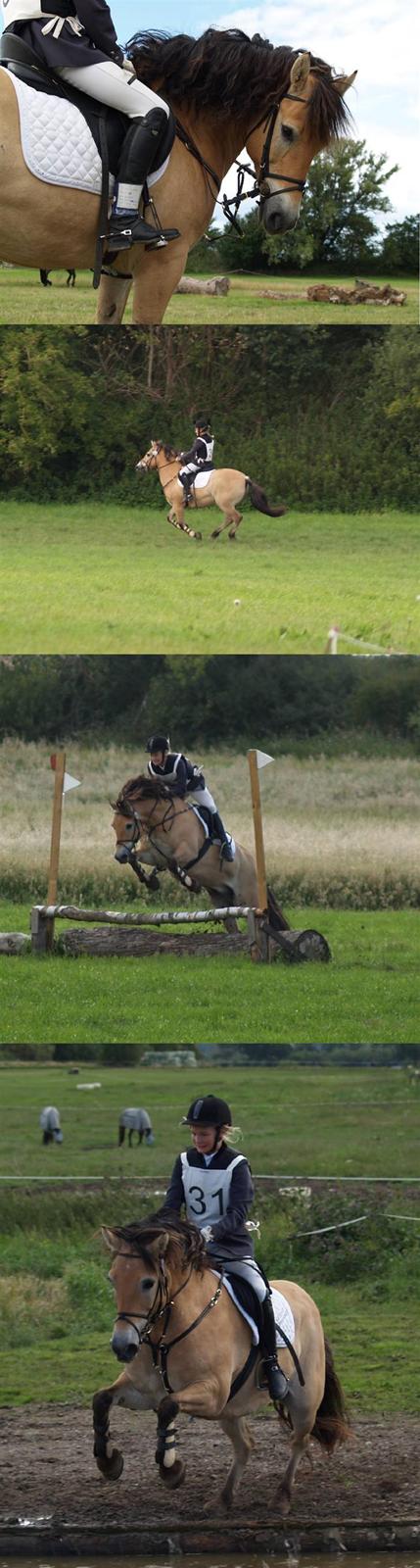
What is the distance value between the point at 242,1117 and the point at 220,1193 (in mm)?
5155

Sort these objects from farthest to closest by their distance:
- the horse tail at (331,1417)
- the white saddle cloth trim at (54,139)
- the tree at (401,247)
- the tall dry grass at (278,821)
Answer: the tree at (401,247) < the tall dry grass at (278,821) < the white saddle cloth trim at (54,139) < the horse tail at (331,1417)

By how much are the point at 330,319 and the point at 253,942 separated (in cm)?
504

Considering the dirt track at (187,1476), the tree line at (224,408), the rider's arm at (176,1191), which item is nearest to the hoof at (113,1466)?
the dirt track at (187,1476)

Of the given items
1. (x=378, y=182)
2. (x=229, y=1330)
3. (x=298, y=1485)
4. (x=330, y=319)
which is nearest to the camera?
(x=229, y=1330)

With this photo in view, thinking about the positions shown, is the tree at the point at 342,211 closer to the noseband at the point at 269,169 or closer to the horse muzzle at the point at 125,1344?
the noseband at the point at 269,169

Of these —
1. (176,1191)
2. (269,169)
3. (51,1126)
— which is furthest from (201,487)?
(176,1191)

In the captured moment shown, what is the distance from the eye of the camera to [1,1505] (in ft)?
26.1

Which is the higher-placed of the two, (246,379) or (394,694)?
(246,379)

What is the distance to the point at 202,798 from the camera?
12.4m

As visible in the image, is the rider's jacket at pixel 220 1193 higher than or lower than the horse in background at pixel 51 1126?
higher

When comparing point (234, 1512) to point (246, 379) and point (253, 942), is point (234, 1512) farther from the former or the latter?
point (246, 379)

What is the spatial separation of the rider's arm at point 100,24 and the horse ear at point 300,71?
916 mm

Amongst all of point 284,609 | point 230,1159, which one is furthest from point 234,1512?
point 284,609

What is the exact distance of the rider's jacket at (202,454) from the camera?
12562mm
